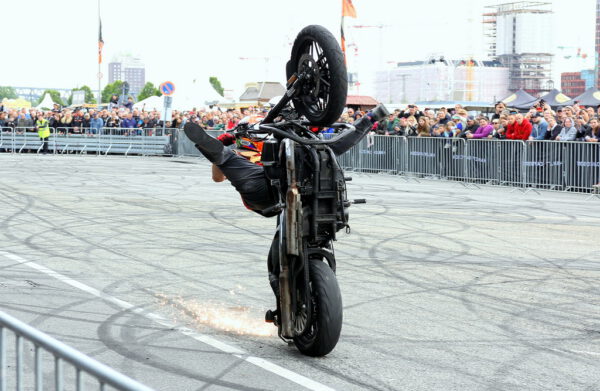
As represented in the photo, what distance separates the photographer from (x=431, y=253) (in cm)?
1002

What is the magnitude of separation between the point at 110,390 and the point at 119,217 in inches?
417

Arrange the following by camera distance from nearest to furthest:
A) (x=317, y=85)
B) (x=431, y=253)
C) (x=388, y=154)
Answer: (x=317, y=85) → (x=431, y=253) → (x=388, y=154)

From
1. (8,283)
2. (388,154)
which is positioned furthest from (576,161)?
(8,283)

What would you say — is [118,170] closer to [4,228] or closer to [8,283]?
[4,228]

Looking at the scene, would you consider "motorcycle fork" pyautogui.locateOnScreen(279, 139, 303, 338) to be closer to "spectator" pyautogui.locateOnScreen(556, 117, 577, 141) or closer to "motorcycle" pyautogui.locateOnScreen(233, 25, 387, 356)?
"motorcycle" pyautogui.locateOnScreen(233, 25, 387, 356)

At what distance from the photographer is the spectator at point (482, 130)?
2003 cm

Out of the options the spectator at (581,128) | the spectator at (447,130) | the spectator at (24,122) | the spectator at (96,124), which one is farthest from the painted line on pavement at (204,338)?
the spectator at (24,122)

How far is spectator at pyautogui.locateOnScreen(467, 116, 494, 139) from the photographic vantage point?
2003 centimetres

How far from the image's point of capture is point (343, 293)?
7703 millimetres

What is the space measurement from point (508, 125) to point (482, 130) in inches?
37.9

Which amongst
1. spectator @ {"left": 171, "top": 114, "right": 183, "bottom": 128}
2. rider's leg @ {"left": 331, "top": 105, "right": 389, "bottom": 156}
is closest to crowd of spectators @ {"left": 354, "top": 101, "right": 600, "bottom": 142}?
spectator @ {"left": 171, "top": 114, "right": 183, "bottom": 128}

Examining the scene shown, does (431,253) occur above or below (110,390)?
below

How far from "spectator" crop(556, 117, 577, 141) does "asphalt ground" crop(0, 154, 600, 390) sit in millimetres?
3394

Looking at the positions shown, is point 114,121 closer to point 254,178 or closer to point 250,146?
point 250,146
